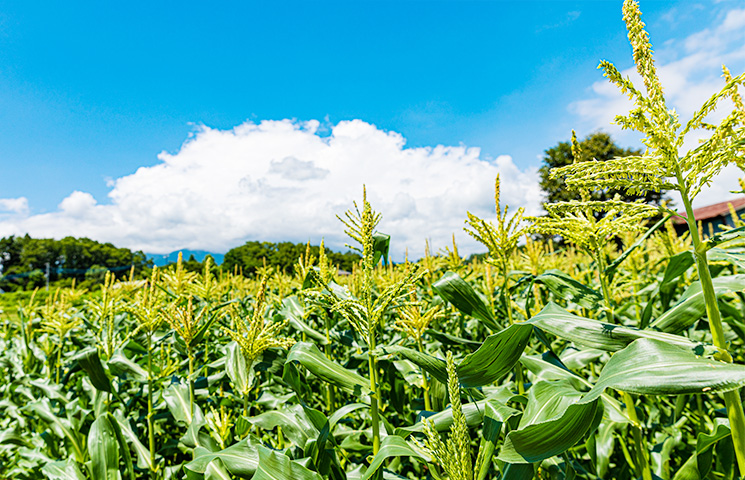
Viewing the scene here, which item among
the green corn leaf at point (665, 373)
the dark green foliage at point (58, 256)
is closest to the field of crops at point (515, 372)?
the green corn leaf at point (665, 373)

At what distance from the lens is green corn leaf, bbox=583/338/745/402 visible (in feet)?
2.72

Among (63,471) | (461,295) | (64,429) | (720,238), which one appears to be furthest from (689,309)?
(64,429)

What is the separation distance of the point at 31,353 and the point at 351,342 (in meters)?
4.41

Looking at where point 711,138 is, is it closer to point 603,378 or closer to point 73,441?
point 603,378

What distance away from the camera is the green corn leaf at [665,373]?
83cm

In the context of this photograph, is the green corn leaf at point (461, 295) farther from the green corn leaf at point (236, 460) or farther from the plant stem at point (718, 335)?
the green corn leaf at point (236, 460)

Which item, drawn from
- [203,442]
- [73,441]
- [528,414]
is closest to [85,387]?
[73,441]

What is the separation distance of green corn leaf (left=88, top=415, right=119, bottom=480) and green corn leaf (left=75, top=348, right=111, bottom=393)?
0.30 m

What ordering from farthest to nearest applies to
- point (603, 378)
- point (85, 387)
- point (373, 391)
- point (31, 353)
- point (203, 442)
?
1. point (31, 353)
2. point (85, 387)
3. point (203, 442)
4. point (373, 391)
5. point (603, 378)

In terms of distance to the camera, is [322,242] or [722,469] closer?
[722,469]

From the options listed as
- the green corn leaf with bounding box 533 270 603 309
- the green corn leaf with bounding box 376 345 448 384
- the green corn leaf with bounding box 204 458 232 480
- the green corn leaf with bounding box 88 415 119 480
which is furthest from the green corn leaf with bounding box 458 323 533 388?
the green corn leaf with bounding box 88 415 119 480

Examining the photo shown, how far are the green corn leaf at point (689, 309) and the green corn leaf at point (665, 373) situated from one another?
24.8 inches

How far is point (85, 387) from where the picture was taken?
3715 mm

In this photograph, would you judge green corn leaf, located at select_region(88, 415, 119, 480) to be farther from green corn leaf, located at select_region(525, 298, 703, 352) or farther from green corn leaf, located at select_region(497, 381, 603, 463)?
→ green corn leaf, located at select_region(525, 298, 703, 352)
